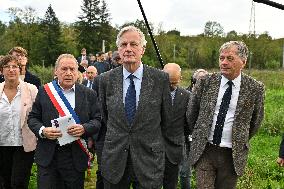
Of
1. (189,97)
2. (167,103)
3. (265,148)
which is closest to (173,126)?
(189,97)

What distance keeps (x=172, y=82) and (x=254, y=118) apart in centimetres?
98

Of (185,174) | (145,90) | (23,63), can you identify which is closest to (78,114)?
(145,90)

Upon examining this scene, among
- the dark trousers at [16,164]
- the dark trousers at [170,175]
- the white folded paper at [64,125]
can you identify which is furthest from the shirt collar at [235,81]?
the dark trousers at [16,164]

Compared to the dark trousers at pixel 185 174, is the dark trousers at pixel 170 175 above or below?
above

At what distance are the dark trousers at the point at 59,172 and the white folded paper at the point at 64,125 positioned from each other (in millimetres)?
110

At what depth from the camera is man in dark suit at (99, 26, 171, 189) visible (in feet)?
12.2

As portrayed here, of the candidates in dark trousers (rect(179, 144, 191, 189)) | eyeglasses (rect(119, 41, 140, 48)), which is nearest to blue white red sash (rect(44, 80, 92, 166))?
eyeglasses (rect(119, 41, 140, 48))

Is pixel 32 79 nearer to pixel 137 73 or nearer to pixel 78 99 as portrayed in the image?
pixel 78 99

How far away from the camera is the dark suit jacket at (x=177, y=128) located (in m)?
4.63

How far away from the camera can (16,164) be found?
4.87m

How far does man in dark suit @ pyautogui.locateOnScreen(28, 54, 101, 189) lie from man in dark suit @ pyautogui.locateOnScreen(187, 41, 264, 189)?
3.39ft

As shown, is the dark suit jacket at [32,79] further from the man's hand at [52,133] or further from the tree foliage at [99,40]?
the tree foliage at [99,40]

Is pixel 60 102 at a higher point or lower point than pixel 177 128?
higher

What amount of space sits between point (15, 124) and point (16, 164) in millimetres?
453
